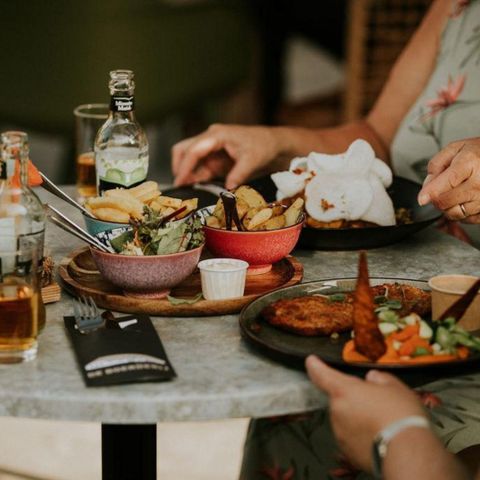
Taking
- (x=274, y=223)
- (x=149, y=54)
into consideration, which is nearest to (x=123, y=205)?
(x=274, y=223)

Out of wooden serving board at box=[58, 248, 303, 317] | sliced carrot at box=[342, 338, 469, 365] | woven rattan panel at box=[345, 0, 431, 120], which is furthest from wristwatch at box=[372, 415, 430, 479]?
woven rattan panel at box=[345, 0, 431, 120]

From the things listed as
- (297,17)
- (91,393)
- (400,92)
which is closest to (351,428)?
(91,393)

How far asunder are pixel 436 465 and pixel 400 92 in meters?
1.36

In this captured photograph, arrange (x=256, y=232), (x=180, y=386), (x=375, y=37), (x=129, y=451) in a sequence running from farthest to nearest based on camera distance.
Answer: (x=375, y=37) < (x=256, y=232) < (x=129, y=451) < (x=180, y=386)

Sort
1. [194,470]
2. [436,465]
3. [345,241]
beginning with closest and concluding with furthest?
[436,465] < [345,241] < [194,470]

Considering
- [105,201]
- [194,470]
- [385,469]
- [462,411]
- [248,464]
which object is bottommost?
[194,470]

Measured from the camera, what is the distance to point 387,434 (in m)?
1.05

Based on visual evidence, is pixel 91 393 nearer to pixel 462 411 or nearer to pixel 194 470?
pixel 462 411

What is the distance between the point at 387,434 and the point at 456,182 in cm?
56

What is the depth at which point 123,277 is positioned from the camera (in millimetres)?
1348

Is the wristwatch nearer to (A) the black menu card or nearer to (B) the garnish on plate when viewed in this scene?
(B) the garnish on plate

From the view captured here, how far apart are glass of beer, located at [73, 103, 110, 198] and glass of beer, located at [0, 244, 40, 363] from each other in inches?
28.0

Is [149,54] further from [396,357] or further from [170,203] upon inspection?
[396,357]

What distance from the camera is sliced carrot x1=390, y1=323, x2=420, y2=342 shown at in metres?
1.17
